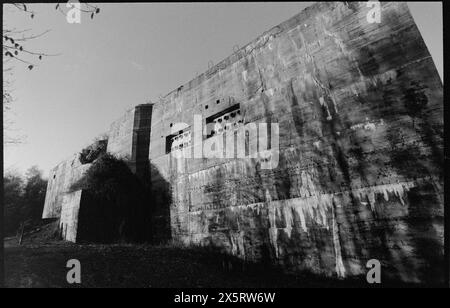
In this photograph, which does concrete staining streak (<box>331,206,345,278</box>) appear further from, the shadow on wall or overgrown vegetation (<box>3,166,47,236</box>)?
overgrown vegetation (<box>3,166,47,236</box>)

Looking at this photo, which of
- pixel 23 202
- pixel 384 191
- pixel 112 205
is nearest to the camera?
pixel 384 191

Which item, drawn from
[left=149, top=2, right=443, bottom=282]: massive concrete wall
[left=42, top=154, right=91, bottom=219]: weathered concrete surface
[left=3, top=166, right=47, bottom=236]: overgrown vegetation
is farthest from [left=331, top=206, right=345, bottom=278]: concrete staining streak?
[left=3, top=166, right=47, bottom=236]: overgrown vegetation

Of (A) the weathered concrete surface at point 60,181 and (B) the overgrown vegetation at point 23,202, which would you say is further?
(B) the overgrown vegetation at point 23,202

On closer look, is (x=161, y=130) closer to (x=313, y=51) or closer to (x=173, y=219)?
(x=173, y=219)

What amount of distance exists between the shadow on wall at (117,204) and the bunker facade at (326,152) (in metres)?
1.34

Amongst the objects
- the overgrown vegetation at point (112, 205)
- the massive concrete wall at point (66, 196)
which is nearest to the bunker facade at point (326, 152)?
the overgrown vegetation at point (112, 205)

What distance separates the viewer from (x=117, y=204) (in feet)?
33.4

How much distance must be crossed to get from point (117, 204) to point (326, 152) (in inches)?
293

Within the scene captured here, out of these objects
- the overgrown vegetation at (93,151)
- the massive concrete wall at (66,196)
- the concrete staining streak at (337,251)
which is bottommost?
the concrete staining streak at (337,251)

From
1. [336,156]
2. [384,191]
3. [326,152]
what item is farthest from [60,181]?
[384,191]

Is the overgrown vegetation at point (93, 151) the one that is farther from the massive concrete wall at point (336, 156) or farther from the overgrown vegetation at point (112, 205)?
the massive concrete wall at point (336, 156)

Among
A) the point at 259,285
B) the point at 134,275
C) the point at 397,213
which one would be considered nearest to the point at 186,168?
the point at 134,275

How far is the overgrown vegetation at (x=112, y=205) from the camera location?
9555 millimetres

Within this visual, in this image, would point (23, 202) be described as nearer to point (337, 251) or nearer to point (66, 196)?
point (66, 196)
